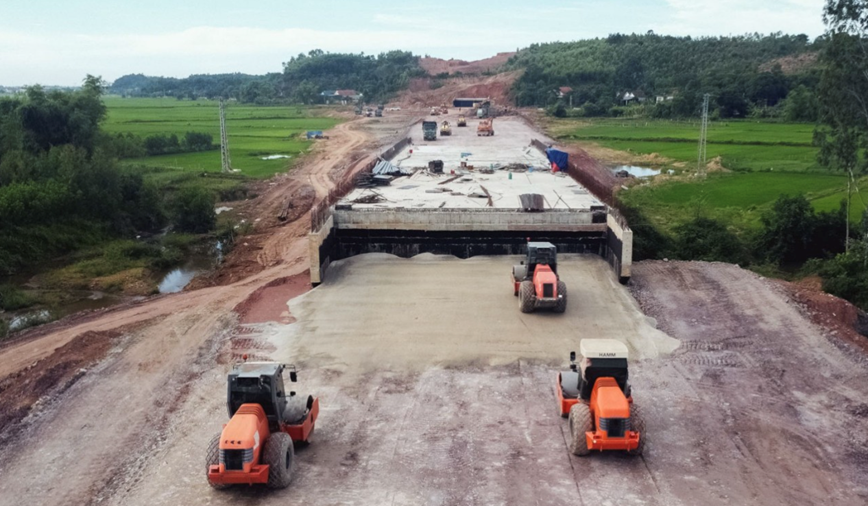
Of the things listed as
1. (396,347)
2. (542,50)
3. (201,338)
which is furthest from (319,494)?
(542,50)

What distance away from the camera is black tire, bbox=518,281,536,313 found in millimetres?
22084

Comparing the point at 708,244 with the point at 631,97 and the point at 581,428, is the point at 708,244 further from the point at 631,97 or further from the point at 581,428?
the point at 631,97

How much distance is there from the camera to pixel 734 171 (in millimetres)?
53688

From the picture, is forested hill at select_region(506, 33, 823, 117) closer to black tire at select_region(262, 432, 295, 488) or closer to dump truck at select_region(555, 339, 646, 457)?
dump truck at select_region(555, 339, 646, 457)

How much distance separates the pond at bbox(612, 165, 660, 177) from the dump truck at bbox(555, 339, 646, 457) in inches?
1767

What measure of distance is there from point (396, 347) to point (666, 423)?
757 centimetres

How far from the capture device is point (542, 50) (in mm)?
195250

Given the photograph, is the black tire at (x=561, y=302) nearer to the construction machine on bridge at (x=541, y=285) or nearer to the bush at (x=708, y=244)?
the construction machine on bridge at (x=541, y=285)

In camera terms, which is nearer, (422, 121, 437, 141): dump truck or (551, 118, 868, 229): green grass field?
(551, 118, 868, 229): green grass field

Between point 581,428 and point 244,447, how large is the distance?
6.20 meters

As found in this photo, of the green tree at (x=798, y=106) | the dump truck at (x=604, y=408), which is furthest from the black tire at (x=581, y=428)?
the green tree at (x=798, y=106)

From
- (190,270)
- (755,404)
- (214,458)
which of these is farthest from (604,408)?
(190,270)

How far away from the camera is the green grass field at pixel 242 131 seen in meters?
61.0

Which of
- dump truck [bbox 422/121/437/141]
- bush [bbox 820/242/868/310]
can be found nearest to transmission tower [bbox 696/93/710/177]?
dump truck [bbox 422/121/437/141]
